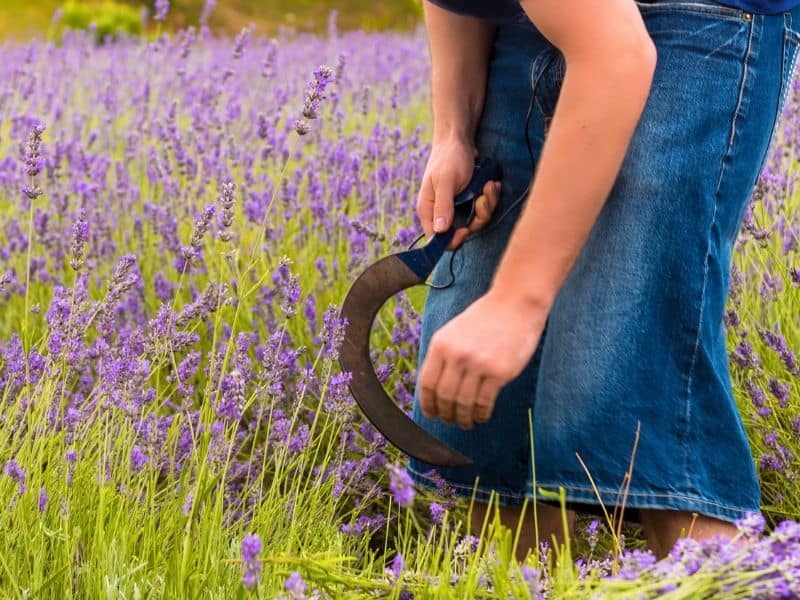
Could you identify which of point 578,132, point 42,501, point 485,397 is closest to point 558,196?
point 578,132

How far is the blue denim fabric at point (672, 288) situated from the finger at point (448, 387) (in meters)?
0.31

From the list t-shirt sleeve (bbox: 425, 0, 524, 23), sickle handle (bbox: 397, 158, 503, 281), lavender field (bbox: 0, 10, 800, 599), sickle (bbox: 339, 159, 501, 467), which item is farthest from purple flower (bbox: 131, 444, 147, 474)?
t-shirt sleeve (bbox: 425, 0, 524, 23)

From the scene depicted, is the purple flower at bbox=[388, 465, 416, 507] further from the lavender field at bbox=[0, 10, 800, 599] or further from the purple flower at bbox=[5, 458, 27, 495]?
the purple flower at bbox=[5, 458, 27, 495]

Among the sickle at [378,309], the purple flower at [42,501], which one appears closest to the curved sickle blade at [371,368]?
the sickle at [378,309]

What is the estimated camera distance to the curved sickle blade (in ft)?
5.89

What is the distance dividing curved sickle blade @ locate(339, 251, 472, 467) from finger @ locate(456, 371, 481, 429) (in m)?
0.33

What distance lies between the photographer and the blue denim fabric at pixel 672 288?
1.62 m

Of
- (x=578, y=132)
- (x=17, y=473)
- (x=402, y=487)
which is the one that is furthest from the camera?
(x=17, y=473)

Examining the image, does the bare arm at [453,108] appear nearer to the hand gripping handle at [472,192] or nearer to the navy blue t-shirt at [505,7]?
the hand gripping handle at [472,192]

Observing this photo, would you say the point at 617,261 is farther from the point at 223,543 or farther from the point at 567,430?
the point at 223,543

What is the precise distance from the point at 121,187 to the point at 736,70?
7.80ft

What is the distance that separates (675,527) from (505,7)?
798mm

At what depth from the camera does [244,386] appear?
171 centimetres

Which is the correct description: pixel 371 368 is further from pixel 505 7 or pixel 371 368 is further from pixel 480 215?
pixel 505 7
